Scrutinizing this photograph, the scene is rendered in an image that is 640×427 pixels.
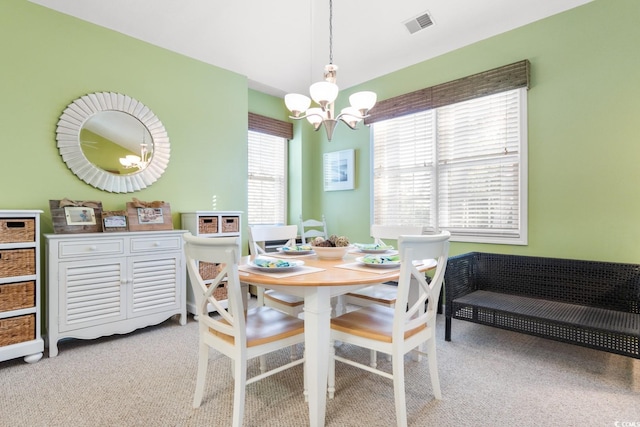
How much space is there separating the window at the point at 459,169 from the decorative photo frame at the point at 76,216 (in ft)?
9.74

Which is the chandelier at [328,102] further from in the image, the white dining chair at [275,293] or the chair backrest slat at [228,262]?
the chair backrest slat at [228,262]

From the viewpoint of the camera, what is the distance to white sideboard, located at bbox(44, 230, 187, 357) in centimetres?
246

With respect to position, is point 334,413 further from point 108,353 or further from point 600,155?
point 600,155

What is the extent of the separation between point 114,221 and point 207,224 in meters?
0.81

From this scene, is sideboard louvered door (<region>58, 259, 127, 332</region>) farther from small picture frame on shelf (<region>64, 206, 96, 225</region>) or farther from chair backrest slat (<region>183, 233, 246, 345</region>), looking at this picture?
chair backrest slat (<region>183, 233, 246, 345</region>)

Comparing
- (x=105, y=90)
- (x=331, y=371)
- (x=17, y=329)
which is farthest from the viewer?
(x=105, y=90)

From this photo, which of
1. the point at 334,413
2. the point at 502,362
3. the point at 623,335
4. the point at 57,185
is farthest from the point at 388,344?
the point at 57,185

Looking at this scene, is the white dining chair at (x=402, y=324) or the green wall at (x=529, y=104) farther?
the green wall at (x=529, y=104)

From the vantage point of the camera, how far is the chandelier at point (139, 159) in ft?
10.2

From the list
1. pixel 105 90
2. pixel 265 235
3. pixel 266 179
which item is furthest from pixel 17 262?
pixel 266 179

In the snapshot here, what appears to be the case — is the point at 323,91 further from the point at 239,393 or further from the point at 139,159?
the point at 139,159

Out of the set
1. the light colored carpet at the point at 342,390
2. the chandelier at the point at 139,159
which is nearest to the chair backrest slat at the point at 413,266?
the light colored carpet at the point at 342,390

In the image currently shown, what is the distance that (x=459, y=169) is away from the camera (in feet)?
11.2

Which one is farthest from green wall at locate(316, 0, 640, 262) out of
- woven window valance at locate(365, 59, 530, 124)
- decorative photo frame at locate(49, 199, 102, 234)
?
decorative photo frame at locate(49, 199, 102, 234)
